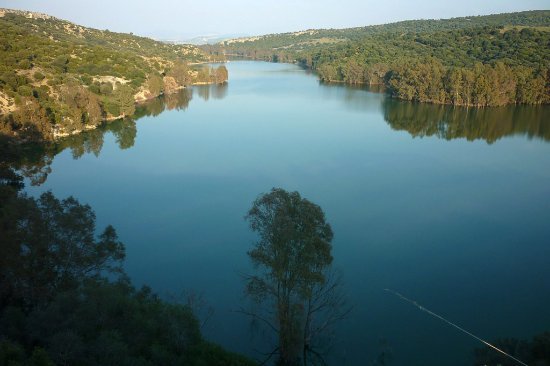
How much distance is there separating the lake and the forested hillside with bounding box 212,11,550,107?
441 inches

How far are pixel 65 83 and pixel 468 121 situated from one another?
167 ft

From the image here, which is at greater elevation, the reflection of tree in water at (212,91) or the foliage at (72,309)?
the reflection of tree in water at (212,91)

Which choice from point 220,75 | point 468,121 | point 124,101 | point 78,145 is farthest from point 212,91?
point 468,121

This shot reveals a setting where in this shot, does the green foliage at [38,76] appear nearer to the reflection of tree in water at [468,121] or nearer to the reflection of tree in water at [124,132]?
the reflection of tree in water at [124,132]

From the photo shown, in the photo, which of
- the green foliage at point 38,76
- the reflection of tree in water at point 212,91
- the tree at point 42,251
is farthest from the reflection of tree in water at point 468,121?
the green foliage at point 38,76

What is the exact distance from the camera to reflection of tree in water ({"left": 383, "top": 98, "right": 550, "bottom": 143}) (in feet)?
160

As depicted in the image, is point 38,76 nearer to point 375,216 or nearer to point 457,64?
point 375,216

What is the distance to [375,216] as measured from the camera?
26094mm

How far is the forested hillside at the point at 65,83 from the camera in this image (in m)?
42.4

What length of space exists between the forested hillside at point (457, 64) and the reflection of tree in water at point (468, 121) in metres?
2.91

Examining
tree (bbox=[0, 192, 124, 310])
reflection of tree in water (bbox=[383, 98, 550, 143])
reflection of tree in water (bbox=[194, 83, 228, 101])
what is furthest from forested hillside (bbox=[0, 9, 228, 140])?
reflection of tree in water (bbox=[383, 98, 550, 143])

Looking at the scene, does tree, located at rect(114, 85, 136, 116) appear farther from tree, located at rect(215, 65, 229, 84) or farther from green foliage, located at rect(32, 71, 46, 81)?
tree, located at rect(215, 65, 229, 84)

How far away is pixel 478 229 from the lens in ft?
81.0

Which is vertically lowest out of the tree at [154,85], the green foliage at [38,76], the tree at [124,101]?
the tree at [124,101]
